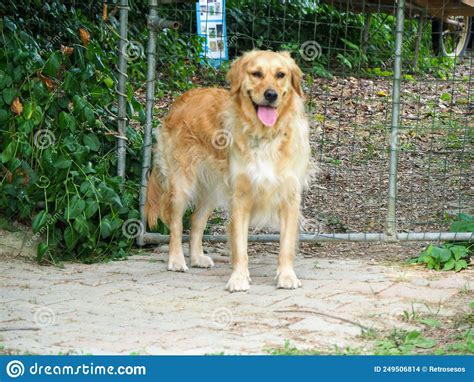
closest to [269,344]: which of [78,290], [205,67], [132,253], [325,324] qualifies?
[325,324]

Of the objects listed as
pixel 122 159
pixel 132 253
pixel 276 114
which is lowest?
pixel 132 253

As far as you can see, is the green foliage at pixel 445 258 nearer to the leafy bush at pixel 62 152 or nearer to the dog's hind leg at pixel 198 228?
the dog's hind leg at pixel 198 228

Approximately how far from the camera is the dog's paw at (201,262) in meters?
6.27

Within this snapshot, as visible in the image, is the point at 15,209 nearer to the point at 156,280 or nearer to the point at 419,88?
the point at 156,280

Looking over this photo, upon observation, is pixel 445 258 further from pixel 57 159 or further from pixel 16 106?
pixel 16 106

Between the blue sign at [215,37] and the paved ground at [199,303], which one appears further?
the blue sign at [215,37]

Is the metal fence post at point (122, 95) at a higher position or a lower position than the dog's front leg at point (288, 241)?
higher

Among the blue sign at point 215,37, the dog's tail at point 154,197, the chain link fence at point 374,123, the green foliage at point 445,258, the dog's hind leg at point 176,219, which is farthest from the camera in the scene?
the blue sign at point 215,37

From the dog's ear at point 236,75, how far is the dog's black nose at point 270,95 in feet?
0.71

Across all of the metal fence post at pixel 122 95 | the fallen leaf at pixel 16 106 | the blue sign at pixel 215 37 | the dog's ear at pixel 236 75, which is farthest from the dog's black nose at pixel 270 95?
the blue sign at pixel 215 37

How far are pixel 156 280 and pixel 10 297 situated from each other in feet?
3.11

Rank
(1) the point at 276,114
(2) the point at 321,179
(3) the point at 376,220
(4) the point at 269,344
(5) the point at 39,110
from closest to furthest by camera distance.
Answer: (4) the point at 269,344, (1) the point at 276,114, (5) the point at 39,110, (3) the point at 376,220, (2) the point at 321,179

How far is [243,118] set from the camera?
5.74 meters

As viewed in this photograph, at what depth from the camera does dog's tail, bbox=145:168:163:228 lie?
645 cm
